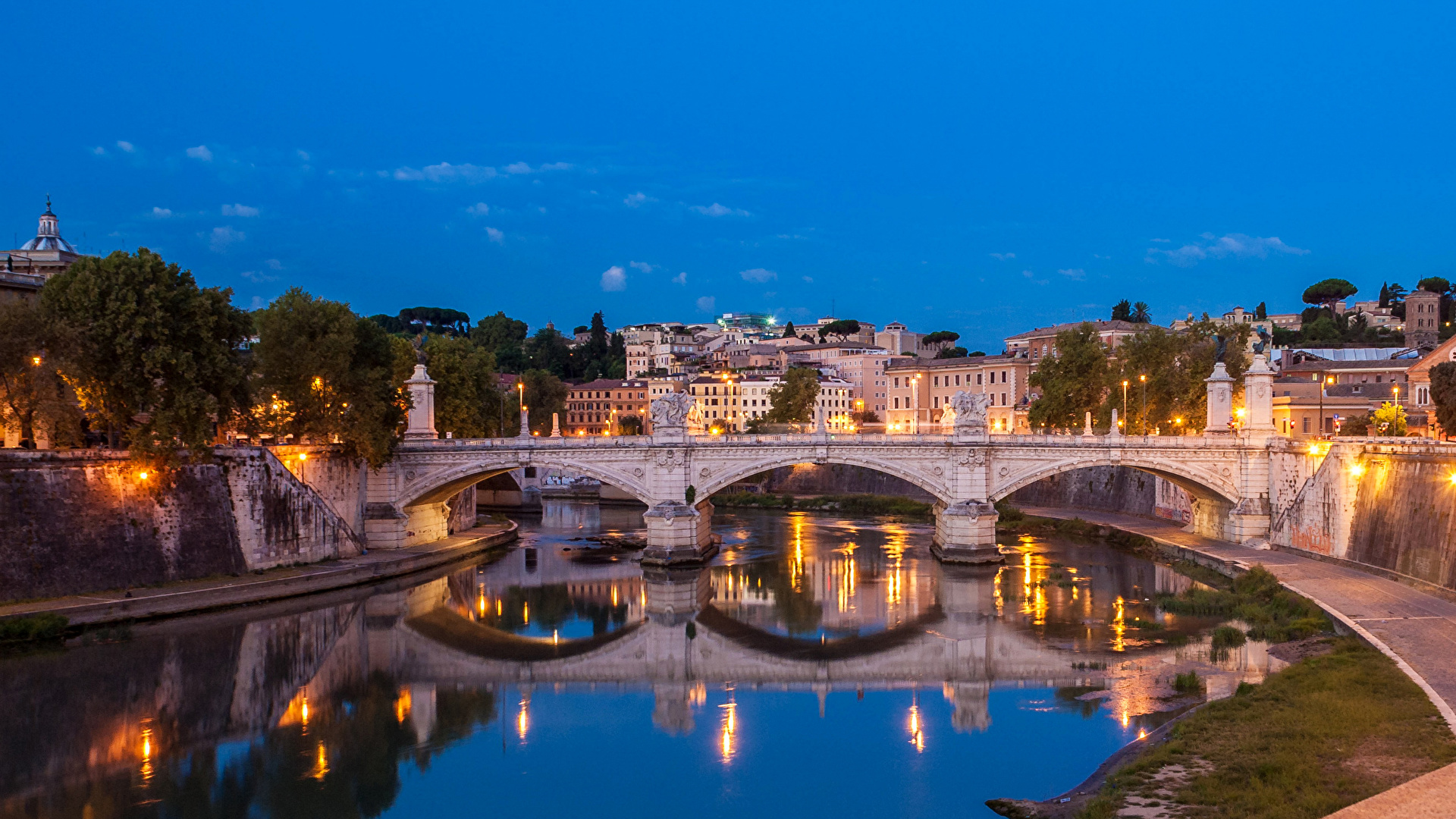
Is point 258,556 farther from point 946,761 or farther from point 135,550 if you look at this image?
point 946,761

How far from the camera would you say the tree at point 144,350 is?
2923 cm

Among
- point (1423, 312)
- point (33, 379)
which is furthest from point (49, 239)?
point (1423, 312)

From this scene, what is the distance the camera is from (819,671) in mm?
25156

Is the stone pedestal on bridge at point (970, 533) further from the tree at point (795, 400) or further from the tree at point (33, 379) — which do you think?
the tree at point (795, 400)

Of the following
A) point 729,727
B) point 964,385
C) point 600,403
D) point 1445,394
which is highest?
point 964,385

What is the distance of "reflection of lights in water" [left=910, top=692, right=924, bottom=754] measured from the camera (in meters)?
19.7

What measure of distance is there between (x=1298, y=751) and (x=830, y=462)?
2317 cm

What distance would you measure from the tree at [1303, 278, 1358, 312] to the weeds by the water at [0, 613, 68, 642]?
312 ft

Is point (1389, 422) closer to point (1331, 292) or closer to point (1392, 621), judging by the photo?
point (1392, 621)

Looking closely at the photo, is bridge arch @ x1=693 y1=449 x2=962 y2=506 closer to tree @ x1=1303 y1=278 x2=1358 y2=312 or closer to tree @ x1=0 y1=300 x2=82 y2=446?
tree @ x1=0 y1=300 x2=82 y2=446

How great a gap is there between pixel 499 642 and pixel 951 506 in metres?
16.2

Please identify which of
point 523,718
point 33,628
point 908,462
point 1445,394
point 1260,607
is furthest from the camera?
point 1445,394

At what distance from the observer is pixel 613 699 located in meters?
23.4

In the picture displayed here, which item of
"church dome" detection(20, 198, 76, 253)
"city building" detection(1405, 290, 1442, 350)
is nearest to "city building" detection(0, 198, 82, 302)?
"church dome" detection(20, 198, 76, 253)
